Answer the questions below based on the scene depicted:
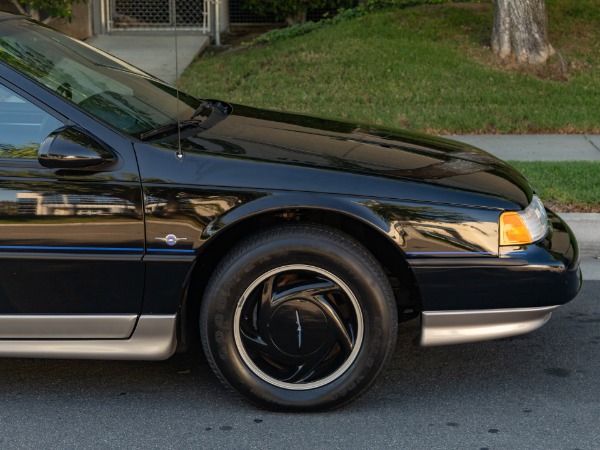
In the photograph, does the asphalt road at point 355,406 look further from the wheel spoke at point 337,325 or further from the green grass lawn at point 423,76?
the green grass lawn at point 423,76

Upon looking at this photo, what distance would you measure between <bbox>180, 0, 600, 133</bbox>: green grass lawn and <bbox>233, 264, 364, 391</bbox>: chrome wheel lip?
5.75 meters

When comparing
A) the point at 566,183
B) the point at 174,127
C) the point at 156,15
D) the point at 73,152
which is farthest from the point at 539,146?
the point at 156,15

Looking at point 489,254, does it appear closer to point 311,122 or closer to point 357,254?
point 357,254

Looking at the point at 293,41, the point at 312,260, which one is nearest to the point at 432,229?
the point at 312,260

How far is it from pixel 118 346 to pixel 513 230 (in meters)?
1.68

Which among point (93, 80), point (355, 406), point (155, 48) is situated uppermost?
point (93, 80)

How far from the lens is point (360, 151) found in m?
4.32

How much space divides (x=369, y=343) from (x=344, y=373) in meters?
0.17

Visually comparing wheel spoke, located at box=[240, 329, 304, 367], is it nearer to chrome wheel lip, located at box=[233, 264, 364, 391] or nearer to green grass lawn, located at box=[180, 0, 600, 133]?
chrome wheel lip, located at box=[233, 264, 364, 391]

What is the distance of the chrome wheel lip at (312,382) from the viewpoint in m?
3.95

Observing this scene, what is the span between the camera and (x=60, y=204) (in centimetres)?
389

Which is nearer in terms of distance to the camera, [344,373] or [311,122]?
[344,373]

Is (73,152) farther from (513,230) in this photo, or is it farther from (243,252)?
(513,230)

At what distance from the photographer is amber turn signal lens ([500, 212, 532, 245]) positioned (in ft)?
13.3
